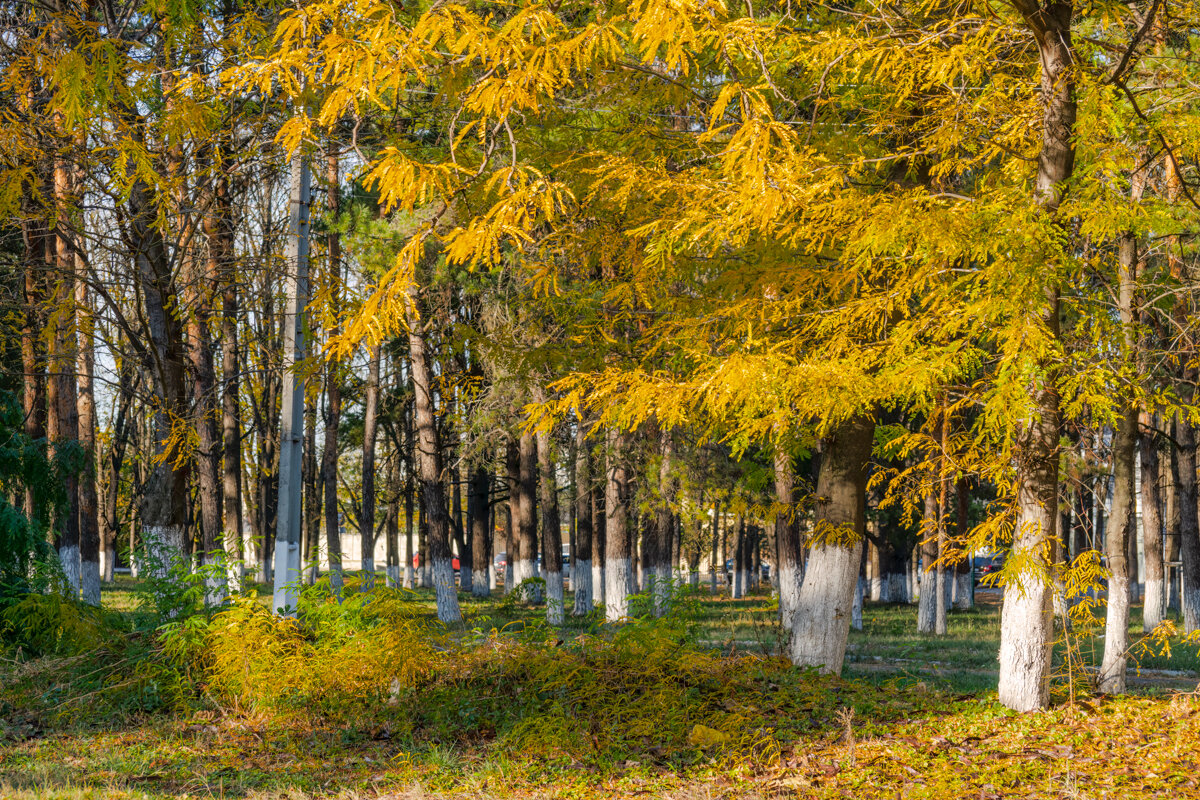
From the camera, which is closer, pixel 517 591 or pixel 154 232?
pixel 154 232

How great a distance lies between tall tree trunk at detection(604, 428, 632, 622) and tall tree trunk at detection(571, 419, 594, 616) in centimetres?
229

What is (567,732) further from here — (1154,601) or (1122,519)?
(1154,601)

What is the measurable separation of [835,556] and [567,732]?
3401mm

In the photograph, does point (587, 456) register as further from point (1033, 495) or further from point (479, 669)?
point (1033, 495)

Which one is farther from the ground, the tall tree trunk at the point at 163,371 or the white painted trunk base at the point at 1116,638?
the tall tree trunk at the point at 163,371

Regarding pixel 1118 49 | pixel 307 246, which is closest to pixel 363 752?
pixel 307 246

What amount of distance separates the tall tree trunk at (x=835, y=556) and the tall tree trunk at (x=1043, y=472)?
1.71 m

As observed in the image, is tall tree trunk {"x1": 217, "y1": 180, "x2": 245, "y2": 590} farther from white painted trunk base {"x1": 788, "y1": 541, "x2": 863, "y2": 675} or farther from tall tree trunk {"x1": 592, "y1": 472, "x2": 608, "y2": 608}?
tall tree trunk {"x1": 592, "y1": 472, "x2": 608, "y2": 608}

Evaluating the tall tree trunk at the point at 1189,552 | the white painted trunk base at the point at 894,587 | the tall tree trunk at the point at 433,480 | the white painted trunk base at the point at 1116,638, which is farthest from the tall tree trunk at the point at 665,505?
the white painted trunk base at the point at 894,587

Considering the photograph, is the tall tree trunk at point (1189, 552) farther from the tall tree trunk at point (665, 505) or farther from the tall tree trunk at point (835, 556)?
the tall tree trunk at point (835, 556)

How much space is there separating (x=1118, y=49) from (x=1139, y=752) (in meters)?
5.32

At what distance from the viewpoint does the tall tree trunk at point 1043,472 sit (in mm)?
7102

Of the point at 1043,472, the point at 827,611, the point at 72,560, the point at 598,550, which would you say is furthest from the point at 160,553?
the point at 598,550

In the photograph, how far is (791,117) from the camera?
947cm
